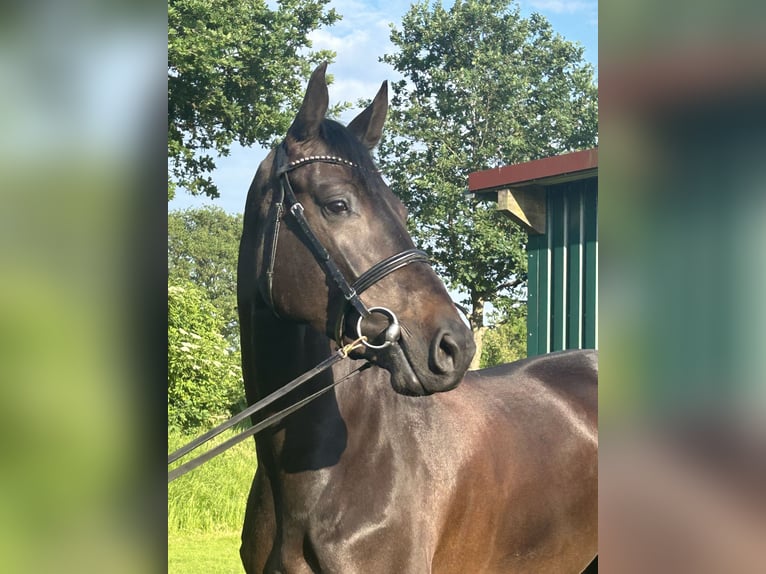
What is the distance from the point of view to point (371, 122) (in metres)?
2.64

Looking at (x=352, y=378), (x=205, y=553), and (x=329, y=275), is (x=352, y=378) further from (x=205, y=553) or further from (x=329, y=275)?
(x=205, y=553)

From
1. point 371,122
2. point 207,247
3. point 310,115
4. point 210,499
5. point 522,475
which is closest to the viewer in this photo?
point 310,115

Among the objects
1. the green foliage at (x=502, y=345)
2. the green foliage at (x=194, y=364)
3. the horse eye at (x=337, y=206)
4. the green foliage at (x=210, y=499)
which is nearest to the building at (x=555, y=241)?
the green foliage at (x=210, y=499)

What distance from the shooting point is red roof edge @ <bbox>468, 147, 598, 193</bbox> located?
5996mm

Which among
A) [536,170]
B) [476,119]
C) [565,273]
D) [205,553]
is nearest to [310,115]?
[536,170]

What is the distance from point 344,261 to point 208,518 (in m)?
5.32

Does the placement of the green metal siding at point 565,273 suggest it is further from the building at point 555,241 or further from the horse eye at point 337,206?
the horse eye at point 337,206

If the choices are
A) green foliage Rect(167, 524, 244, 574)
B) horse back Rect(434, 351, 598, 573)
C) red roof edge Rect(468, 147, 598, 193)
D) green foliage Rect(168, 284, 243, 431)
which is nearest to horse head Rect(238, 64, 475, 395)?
horse back Rect(434, 351, 598, 573)

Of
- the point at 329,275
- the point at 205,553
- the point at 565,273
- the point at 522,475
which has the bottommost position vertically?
the point at 205,553

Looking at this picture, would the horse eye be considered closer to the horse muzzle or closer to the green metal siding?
the horse muzzle

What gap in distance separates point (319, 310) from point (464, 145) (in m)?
13.8
